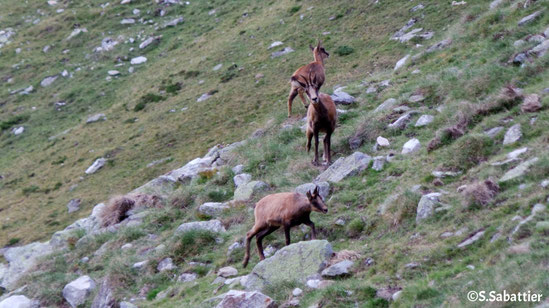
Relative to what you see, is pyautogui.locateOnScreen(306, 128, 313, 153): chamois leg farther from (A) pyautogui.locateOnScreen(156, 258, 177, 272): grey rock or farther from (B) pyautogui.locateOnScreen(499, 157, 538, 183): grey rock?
(B) pyautogui.locateOnScreen(499, 157, 538, 183): grey rock

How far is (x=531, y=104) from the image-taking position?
36.3ft

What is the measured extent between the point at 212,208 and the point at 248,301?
5962mm

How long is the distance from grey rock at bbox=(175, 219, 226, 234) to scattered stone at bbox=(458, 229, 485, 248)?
6.08m

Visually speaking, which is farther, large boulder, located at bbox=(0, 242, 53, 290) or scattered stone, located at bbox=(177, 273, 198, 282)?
large boulder, located at bbox=(0, 242, 53, 290)

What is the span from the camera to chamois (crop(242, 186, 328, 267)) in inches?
418

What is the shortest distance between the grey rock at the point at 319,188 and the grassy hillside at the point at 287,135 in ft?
0.46

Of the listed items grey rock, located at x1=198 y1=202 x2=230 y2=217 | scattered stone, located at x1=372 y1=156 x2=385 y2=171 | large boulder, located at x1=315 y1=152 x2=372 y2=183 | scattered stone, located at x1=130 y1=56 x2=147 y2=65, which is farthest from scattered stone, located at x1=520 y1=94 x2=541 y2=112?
scattered stone, located at x1=130 y1=56 x2=147 y2=65

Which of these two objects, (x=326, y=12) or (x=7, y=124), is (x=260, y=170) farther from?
(x=7, y=124)

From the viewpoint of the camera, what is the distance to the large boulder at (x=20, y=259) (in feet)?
51.5

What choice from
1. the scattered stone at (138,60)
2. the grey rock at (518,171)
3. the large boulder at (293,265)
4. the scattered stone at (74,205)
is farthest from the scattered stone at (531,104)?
the scattered stone at (138,60)

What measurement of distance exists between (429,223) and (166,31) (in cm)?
2974

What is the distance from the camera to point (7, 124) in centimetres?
3238

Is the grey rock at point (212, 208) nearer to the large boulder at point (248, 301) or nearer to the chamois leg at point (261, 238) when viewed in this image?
the chamois leg at point (261, 238)

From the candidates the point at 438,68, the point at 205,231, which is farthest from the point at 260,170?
the point at 438,68
